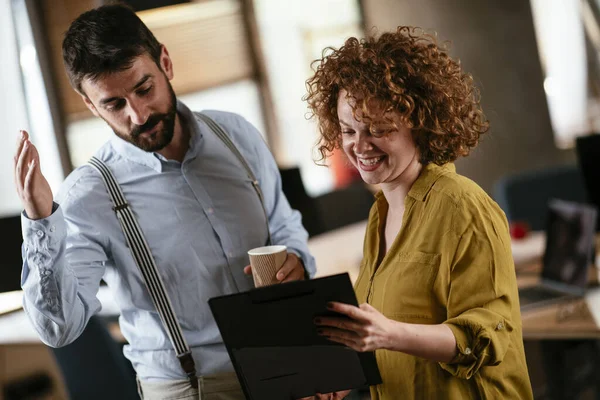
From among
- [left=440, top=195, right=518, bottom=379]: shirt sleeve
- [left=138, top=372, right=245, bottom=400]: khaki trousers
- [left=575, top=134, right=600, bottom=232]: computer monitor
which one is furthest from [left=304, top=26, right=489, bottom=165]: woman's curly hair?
[left=575, top=134, right=600, bottom=232]: computer monitor

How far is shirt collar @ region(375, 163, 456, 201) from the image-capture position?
1.46m

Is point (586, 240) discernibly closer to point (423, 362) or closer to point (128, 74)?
point (423, 362)

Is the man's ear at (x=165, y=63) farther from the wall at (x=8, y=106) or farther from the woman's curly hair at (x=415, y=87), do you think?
the wall at (x=8, y=106)

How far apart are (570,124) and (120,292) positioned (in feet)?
15.9

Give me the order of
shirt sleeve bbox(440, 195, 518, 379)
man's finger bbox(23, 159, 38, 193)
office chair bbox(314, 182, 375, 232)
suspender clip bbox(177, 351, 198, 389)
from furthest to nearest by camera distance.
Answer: office chair bbox(314, 182, 375, 232), suspender clip bbox(177, 351, 198, 389), man's finger bbox(23, 159, 38, 193), shirt sleeve bbox(440, 195, 518, 379)

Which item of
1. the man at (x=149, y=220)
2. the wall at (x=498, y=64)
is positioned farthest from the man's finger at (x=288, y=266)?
the wall at (x=498, y=64)

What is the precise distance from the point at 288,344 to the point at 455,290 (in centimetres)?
31

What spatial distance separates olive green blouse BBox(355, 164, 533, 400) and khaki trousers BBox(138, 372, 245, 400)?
396 mm

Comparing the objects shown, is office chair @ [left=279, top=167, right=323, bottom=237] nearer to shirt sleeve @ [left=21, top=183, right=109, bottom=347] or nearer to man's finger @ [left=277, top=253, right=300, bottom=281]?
man's finger @ [left=277, top=253, right=300, bottom=281]

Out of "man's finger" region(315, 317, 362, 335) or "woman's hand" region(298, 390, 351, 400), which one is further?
"woman's hand" region(298, 390, 351, 400)

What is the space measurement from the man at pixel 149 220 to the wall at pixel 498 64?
4.02 metres

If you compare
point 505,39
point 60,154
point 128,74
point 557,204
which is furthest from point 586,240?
point 505,39

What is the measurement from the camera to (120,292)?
1.75m

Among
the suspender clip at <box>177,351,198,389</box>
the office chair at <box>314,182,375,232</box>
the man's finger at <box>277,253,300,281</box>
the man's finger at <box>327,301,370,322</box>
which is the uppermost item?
the man's finger at <box>327,301,370,322</box>
